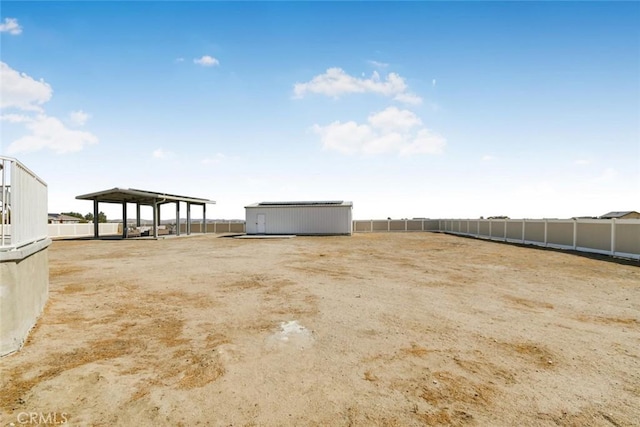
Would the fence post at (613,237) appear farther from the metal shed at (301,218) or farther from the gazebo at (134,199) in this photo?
the gazebo at (134,199)

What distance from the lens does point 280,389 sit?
3.52m

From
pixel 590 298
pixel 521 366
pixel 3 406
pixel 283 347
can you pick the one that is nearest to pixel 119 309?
pixel 3 406

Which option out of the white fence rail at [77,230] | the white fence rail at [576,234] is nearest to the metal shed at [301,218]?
the white fence rail at [576,234]

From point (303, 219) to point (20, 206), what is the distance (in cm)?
2572

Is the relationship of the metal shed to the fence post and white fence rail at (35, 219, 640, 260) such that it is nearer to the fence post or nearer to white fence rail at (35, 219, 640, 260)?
white fence rail at (35, 219, 640, 260)

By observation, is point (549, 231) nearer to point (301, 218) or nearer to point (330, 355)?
point (301, 218)

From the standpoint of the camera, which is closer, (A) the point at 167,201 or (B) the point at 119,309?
(B) the point at 119,309

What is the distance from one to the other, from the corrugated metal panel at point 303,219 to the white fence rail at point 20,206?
24.3m

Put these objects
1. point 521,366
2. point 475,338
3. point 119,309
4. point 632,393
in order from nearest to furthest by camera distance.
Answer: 1. point 632,393
2. point 521,366
3. point 475,338
4. point 119,309

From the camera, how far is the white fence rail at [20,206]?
4.53 m

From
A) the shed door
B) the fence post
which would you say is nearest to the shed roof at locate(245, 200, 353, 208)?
the shed door

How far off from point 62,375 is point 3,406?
624 millimetres

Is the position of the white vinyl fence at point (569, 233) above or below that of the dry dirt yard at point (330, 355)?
above

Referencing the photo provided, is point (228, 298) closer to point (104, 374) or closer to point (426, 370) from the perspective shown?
point (104, 374)
